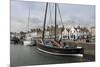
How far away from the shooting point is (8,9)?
2172 mm

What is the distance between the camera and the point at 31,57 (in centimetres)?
228

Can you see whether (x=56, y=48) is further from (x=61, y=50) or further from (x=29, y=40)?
(x=29, y=40)

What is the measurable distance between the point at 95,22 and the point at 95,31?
0.13 metres

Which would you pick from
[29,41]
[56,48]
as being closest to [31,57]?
[29,41]

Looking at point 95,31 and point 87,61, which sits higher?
point 95,31

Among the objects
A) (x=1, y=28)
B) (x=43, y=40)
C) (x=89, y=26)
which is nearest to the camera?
(x=1, y=28)

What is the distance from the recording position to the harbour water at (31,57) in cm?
221

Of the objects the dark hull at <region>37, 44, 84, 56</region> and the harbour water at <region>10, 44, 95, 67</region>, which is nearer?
the harbour water at <region>10, 44, 95, 67</region>

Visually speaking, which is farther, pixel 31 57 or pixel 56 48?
pixel 56 48

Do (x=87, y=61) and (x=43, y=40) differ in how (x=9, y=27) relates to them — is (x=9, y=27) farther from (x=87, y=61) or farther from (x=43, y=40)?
(x=87, y=61)

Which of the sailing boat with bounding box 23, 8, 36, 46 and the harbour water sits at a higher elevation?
the sailing boat with bounding box 23, 8, 36, 46

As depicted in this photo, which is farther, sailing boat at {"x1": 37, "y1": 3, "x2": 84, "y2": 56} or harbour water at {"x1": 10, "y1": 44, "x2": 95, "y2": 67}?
sailing boat at {"x1": 37, "y1": 3, "x2": 84, "y2": 56}

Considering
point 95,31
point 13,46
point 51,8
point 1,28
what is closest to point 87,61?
point 95,31

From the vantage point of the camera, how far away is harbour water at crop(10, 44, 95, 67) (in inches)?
86.9
